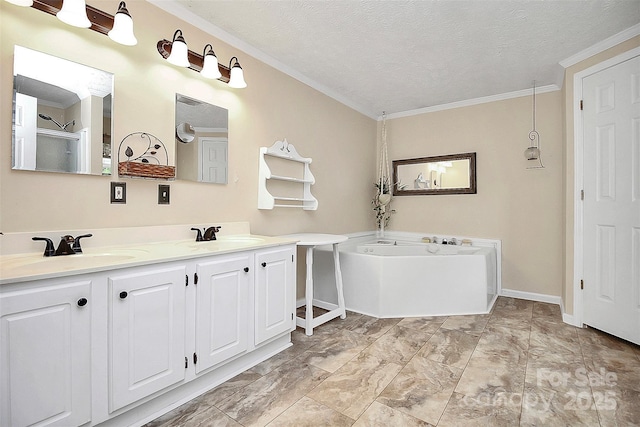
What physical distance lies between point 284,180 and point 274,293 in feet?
4.14

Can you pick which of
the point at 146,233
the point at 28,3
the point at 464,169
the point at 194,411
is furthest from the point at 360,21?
the point at 194,411

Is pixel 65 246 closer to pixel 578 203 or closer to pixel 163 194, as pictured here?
pixel 163 194

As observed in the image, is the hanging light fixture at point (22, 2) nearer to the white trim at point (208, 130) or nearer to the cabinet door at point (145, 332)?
the white trim at point (208, 130)

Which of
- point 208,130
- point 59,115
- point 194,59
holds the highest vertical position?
point 194,59

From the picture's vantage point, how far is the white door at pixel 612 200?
90.7 inches

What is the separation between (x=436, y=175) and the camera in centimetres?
409

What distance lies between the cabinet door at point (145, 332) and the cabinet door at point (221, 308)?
109 millimetres

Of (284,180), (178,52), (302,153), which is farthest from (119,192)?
(302,153)

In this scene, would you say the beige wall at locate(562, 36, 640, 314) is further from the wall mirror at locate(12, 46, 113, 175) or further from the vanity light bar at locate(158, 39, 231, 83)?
the wall mirror at locate(12, 46, 113, 175)

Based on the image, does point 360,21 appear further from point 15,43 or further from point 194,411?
point 194,411

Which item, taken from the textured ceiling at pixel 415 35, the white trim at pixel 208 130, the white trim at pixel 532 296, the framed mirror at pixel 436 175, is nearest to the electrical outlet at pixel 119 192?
the white trim at pixel 208 130

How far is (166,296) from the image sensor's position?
1.49 meters

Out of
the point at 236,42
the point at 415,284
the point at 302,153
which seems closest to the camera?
the point at 236,42

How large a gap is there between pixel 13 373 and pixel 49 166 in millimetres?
1000
